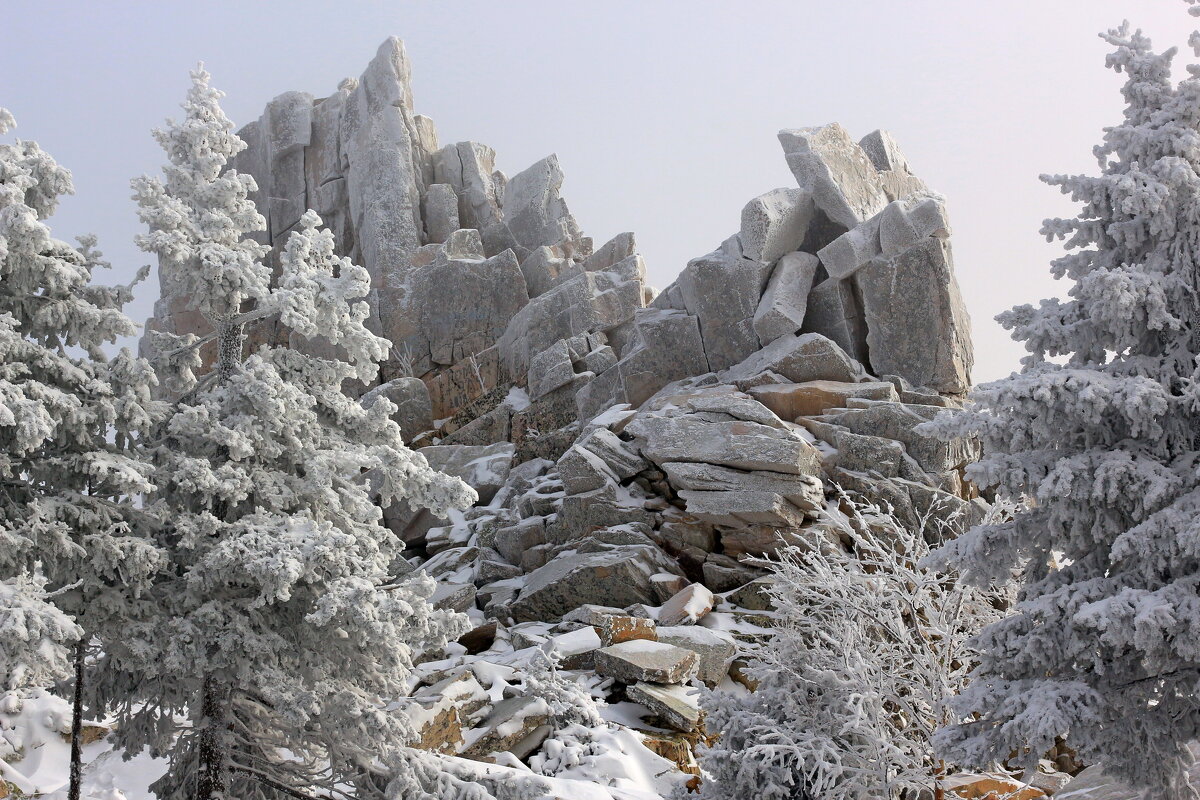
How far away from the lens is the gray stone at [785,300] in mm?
23656

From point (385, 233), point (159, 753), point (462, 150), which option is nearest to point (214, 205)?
point (159, 753)

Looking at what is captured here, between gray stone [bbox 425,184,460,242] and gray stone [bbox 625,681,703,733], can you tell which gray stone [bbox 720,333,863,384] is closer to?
gray stone [bbox 625,681,703,733]

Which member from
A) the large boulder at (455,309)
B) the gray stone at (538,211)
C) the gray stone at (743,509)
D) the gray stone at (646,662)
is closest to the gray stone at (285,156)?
the large boulder at (455,309)

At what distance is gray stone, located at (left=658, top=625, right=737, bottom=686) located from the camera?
15516 mm

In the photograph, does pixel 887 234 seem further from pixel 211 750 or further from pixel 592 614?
pixel 211 750

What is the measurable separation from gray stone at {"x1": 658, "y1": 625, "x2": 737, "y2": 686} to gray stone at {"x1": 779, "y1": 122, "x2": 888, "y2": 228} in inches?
499

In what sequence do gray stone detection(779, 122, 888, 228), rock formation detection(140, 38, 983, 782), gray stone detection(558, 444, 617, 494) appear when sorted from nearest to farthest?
rock formation detection(140, 38, 983, 782) → gray stone detection(558, 444, 617, 494) → gray stone detection(779, 122, 888, 228)

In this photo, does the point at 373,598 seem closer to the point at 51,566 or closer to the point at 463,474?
the point at 51,566

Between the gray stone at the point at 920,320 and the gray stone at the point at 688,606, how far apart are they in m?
8.32

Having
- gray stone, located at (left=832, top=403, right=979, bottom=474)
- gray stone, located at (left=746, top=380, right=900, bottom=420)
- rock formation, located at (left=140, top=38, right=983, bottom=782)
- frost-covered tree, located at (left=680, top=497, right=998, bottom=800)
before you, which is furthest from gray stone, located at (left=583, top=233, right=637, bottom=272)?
frost-covered tree, located at (left=680, top=497, right=998, bottom=800)

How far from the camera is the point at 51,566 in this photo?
9.06 metres

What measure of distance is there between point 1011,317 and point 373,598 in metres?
6.26

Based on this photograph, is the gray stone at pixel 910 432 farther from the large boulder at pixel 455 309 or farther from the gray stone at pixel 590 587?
the large boulder at pixel 455 309

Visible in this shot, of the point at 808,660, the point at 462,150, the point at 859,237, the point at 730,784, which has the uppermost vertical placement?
the point at 462,150
